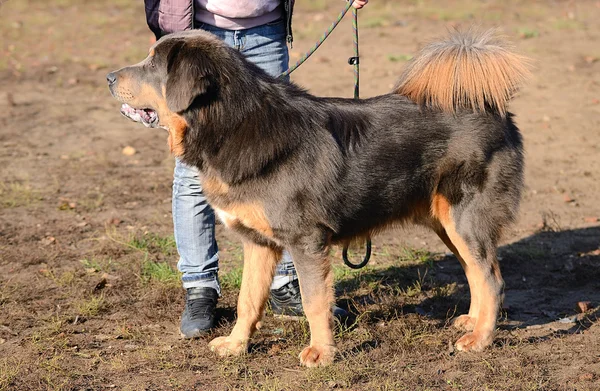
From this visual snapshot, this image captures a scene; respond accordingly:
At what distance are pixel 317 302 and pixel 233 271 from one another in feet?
5.15

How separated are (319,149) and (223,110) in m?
0.58

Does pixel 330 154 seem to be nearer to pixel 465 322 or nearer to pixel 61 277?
pixel 465 322

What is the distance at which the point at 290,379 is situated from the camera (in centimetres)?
446

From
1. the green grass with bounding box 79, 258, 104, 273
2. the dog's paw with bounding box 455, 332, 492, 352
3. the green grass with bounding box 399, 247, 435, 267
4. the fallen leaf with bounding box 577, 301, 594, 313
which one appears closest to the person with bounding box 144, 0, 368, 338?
the dog's paw with bounding box 455, 332, 492, 352

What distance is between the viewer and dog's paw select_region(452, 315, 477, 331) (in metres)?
5.21

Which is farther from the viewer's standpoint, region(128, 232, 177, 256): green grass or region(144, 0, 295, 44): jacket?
region(128, 232, 177, 256): green grass

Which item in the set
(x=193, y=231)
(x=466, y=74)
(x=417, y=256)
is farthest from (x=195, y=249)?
(x=466, y=74)

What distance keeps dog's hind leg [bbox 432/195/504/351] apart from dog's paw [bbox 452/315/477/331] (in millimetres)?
A: 217

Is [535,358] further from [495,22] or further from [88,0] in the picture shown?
[88,0]

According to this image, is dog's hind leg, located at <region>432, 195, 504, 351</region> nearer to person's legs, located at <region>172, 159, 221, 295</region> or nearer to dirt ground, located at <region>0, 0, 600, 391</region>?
dirt ground, located at <region>0, 0, 600, 391</region>

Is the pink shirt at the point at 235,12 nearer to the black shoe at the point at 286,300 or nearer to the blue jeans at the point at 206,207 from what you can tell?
the blue jeans at the point at 206,207

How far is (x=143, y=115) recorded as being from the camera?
4.59m

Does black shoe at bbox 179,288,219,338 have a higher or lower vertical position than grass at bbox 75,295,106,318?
higher

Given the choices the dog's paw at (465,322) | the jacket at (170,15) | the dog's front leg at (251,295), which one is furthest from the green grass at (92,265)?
the dog's paw at (465,322)
